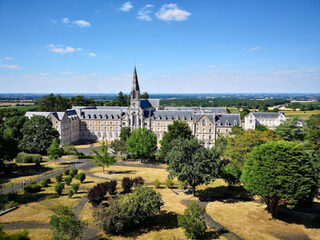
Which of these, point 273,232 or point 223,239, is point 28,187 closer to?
point 223,239

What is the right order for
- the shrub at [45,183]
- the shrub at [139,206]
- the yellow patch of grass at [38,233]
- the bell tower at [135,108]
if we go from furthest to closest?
the bell tower at [135,108]
the shrub at [45,183]
the shrub at [139,206]
the yellow patch of grass at [38,233]

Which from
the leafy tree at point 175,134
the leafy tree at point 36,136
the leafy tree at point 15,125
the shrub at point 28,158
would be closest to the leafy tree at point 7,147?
the shrub at point 28,158

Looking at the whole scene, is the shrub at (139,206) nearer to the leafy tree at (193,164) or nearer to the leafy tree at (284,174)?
the leafy tree at (193,164)

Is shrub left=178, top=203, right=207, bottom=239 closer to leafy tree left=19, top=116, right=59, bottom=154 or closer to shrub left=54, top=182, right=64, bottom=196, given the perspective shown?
shrub left=54, top=182, right=64, bottom=196

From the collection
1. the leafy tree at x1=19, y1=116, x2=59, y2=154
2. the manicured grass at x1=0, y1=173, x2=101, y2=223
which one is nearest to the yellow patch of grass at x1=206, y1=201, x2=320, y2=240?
the manicured grass at x1=0, y1=173, x2=101, y2=223

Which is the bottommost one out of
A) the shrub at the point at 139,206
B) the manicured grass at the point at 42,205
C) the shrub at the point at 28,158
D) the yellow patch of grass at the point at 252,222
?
the yellow patch of grass at the point at 252,222

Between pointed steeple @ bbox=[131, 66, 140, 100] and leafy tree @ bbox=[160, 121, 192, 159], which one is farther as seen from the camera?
pointed steeple @ bbox=[131, 66, 140, 100]
